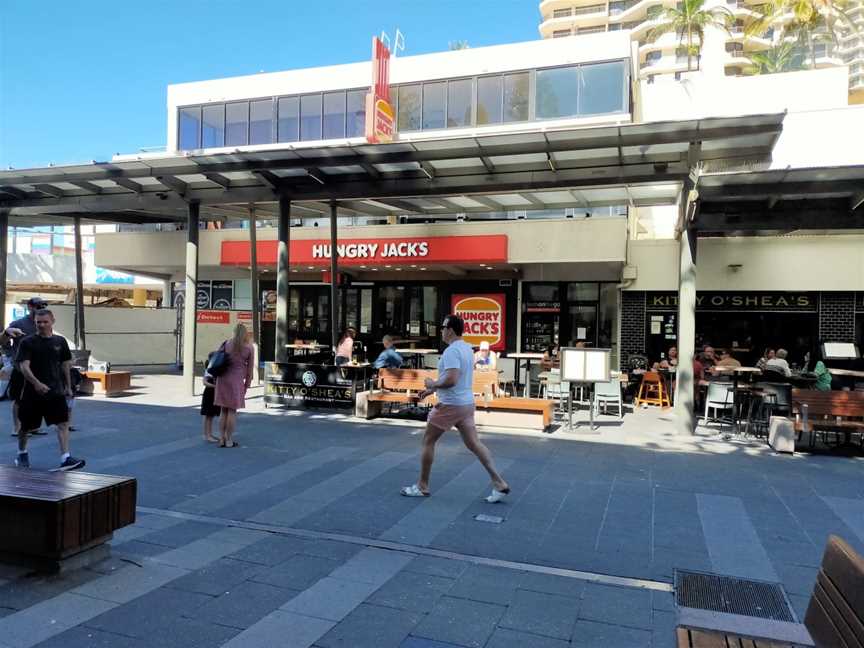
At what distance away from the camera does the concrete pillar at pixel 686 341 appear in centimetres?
1121

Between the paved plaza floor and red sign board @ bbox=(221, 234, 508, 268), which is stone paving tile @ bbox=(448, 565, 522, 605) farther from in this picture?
red sign board @ bbox=(221, 234, 508, 268)

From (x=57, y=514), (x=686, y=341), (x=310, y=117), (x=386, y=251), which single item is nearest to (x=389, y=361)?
(x=686, y=341)

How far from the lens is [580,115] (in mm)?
19969

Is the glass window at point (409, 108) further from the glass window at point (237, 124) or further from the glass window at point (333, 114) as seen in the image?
the glass window at point (237, 124)

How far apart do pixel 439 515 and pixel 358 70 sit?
65.8 ft

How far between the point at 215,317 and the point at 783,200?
16.0 meters

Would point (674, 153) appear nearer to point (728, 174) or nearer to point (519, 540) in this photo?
point (728, 174)

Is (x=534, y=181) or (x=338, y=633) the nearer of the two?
(x=338, y=633)

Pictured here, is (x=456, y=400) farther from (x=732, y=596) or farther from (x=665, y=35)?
(x=665, y=35)

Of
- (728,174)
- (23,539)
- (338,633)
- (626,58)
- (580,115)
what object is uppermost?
(626,58)

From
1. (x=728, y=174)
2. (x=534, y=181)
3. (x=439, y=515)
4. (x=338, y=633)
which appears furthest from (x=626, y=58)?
(x=338, y=633)

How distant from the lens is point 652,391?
16266mm

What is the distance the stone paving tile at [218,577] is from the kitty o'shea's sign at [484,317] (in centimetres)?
1476

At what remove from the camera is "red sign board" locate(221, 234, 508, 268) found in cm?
1712
